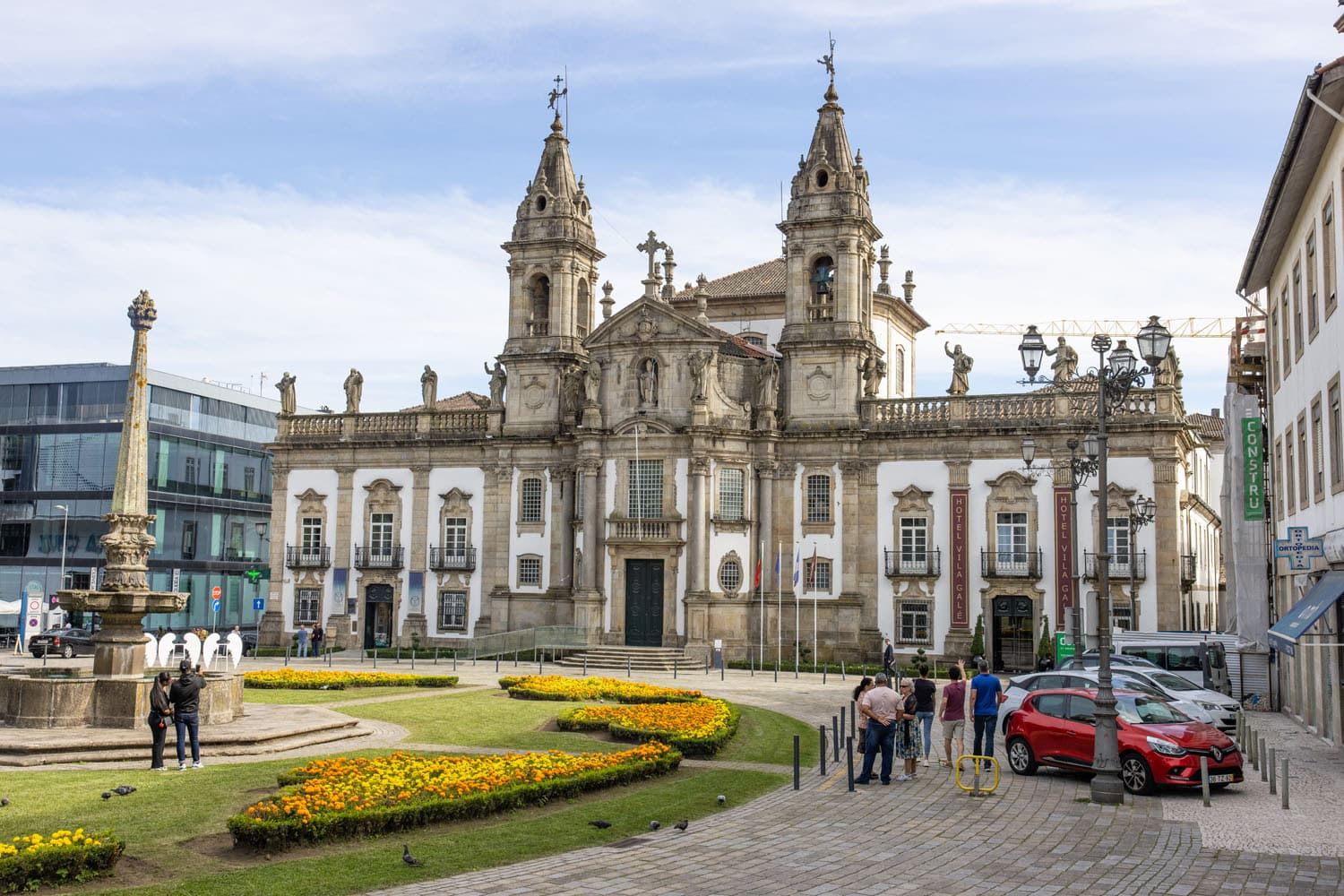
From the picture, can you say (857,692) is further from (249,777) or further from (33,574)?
(33,574)

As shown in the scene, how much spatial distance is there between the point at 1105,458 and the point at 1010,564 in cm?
2954

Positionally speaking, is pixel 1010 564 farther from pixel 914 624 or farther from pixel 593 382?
pixel 593 382

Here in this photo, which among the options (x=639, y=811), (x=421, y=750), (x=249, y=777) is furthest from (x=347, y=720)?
(x=639, y=811)

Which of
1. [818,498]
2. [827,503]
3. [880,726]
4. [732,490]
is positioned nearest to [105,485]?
[732,490]

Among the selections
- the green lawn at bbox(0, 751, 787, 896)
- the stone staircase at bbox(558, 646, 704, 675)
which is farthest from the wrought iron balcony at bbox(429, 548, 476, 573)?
the green lawn at bbox(0, 751, 787, 896)

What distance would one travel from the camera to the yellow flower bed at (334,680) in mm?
35188

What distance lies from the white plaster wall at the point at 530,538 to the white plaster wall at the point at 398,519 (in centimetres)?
479

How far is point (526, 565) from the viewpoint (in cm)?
5412

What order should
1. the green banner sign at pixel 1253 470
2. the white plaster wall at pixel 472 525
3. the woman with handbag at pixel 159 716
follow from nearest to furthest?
the woman with handbag at pixel 159 716, the green banner sign at pixel 1253 470, the white plaster wall at pixel 472 525

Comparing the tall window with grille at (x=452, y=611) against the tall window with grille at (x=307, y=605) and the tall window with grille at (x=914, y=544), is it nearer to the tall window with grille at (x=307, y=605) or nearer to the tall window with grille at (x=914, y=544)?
the tall window with grille at (x=307, y=605)

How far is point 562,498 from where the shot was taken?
176ft

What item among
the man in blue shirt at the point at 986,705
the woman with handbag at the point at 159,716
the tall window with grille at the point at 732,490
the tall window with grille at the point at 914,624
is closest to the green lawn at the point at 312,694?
the woman with handbag at the point at 159,716

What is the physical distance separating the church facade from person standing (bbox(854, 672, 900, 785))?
24.3 meters

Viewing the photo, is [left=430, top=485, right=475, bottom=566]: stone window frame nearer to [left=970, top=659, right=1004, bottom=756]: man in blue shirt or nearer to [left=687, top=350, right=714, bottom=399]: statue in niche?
[left=687, top=350, right=714, bottom=399]: statue in niche
